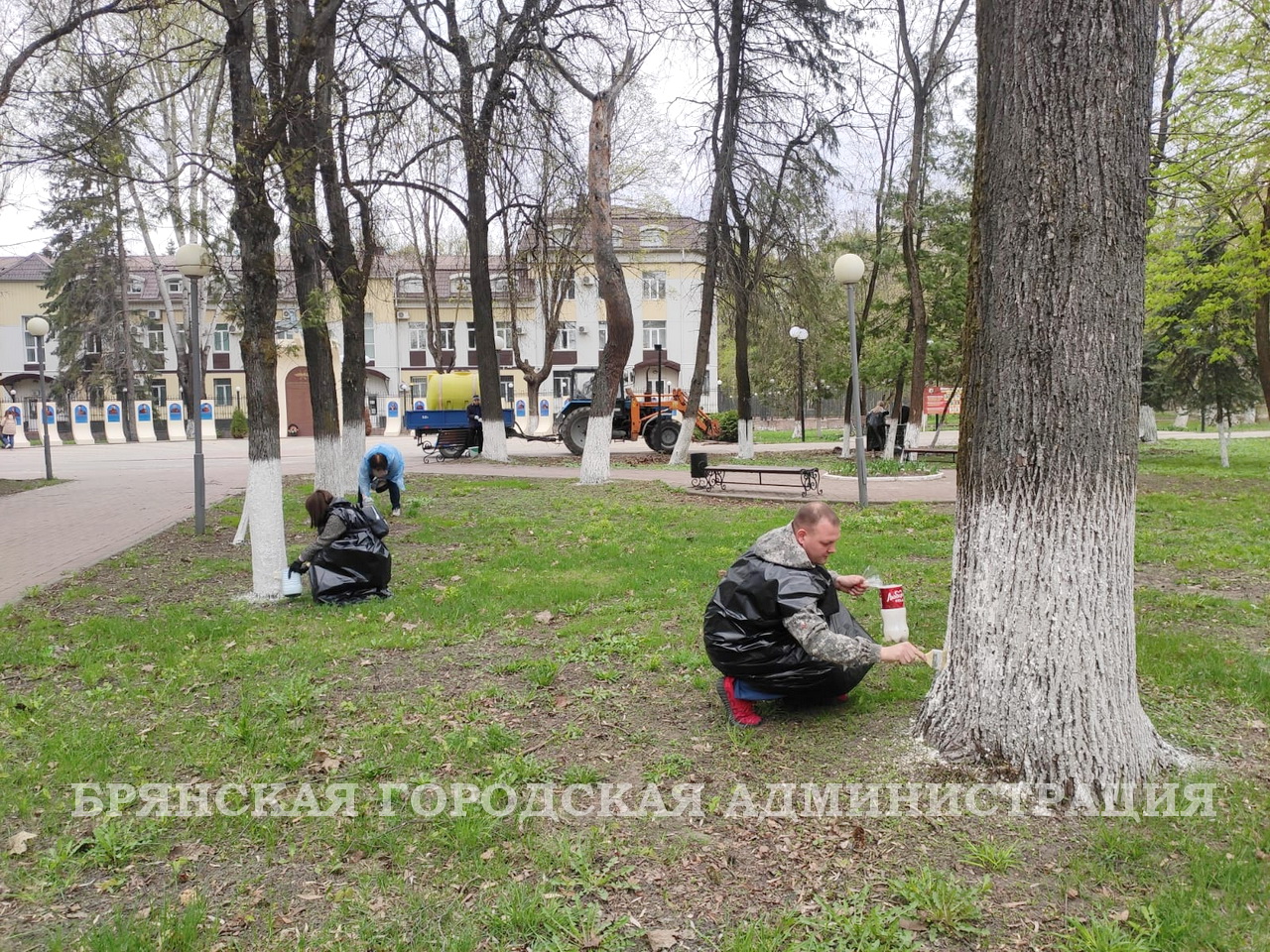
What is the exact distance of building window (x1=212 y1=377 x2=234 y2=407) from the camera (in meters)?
46.7

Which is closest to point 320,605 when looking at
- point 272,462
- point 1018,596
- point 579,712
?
point 272,462

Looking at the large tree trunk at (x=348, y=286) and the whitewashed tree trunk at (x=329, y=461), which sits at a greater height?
the large tree trunk at (x=348, y=286)

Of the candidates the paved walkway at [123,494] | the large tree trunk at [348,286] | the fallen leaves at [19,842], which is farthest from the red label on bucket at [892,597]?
the large tree trunk at [348,286]

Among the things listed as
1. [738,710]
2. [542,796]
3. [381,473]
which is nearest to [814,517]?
[738,710]

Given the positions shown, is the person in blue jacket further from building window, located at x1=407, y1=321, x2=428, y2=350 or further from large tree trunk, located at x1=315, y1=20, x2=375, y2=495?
building window, located at x1=407, y1=321, x2=428, y2=350

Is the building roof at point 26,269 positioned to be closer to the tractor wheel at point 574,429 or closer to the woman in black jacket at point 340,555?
the tractor wheel at point 574,429

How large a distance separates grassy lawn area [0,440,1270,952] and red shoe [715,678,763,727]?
59 millimetres

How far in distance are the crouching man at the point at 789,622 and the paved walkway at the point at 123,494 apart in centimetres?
626

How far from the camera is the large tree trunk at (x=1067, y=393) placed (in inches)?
123

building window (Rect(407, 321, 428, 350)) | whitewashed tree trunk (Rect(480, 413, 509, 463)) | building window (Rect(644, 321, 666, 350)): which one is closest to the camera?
whitewashed tree trunk (Rect(480, 413, 509, 463))

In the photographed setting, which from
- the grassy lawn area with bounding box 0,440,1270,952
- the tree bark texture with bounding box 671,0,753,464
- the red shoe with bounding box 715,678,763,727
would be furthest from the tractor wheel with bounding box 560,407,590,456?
the red shoe with bounding box 715,678,763,727

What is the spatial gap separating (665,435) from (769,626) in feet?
66.1

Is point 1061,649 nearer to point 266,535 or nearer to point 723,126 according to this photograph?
point 266,535

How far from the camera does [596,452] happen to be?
47.9 feet
